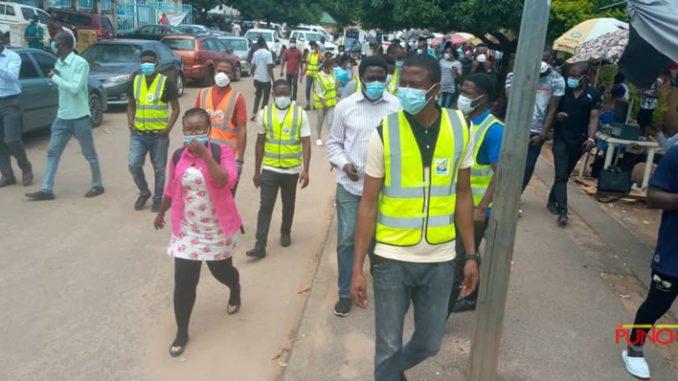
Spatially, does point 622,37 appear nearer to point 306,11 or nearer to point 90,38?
point 90,38

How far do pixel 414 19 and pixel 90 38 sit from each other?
1244 cm

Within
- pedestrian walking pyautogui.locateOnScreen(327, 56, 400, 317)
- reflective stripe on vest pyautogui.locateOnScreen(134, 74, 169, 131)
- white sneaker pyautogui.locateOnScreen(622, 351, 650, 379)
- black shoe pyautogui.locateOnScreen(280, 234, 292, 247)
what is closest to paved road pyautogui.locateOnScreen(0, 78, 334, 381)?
black shoe pyautogui.locateOnScreen(280, 234, 292, 247)

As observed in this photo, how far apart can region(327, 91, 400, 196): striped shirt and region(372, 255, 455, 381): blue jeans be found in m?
1.38

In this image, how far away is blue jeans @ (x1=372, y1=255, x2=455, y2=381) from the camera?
9.17ft

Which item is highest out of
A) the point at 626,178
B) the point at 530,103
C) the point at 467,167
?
the point at 530,103

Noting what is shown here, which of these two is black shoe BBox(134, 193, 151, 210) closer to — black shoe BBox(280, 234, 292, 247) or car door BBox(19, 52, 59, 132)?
black shoe BBox(280, 234, 292, 247)

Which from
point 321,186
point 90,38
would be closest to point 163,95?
point 321,186

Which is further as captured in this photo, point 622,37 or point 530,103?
point 622,37

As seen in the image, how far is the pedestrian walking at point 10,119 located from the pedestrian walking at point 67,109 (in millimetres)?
616

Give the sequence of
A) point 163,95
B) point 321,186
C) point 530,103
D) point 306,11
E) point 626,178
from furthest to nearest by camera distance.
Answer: point 306,11, point 321,186, point 626,178, point 163,95, point 530,103

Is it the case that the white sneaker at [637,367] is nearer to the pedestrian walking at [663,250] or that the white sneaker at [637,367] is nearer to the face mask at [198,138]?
the pedestrian walking at [663,250]

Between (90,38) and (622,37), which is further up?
(622,37)

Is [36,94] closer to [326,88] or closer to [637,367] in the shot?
[326,88]

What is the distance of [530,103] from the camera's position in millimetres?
2820
